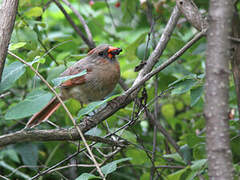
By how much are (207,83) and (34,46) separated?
2.12 m

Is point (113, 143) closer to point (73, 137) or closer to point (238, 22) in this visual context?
point (73, 137)

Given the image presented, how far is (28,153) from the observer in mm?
3625

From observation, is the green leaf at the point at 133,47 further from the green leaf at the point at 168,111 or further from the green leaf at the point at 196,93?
the green leaf at the point at 196,93

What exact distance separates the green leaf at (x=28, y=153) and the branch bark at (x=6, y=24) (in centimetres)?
166

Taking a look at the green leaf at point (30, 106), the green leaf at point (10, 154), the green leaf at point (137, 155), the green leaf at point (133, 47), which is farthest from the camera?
the green leaf at point (10, 154)

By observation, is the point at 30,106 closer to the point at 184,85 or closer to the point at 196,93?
the point at 184,85

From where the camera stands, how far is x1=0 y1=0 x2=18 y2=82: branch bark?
2109 millimetres

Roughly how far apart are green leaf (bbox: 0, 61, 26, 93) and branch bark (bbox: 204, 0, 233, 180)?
4.33ft

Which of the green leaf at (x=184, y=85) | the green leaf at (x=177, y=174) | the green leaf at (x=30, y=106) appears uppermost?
the green leaf at (x=30, y=106)

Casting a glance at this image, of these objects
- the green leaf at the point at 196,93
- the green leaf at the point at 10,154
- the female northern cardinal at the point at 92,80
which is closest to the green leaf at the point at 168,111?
the female northern cardinal at the point at 92,80

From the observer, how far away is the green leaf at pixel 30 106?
1.88 meters

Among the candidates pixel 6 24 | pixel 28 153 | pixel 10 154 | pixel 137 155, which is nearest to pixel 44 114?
pixel 28 153

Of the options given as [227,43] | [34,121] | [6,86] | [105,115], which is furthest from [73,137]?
[227,43]

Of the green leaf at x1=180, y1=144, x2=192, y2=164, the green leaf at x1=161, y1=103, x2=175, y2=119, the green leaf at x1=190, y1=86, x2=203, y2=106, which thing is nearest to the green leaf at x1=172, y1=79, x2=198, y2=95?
the green leaf at x1=190, y1=86, x2=203, y2=106
